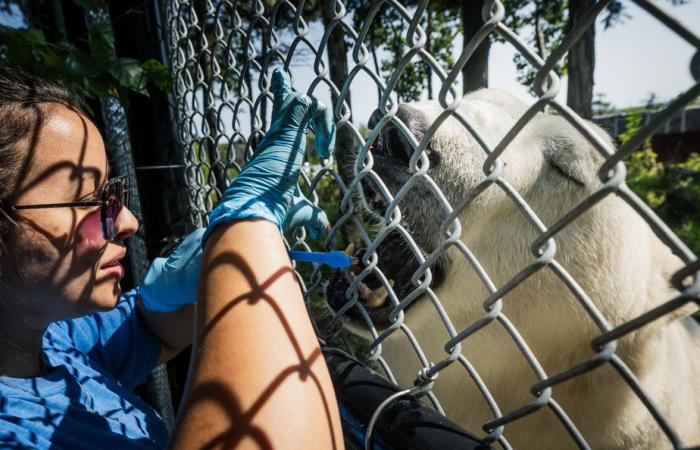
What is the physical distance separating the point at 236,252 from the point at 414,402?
1.76 feet

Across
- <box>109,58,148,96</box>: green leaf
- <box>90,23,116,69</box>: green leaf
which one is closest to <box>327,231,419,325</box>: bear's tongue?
<box>109,58,148,96</box>: green leaf

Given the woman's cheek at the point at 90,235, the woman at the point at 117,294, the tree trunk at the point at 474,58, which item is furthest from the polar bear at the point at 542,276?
the tree trunk at the point at 474,58

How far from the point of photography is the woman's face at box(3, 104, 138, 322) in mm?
1043

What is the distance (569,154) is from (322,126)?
923 millimetres

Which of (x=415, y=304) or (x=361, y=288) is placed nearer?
(x=361, y=288)

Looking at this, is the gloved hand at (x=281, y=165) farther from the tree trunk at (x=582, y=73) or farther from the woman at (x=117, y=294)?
the tree trunk at (x=582, y=73)

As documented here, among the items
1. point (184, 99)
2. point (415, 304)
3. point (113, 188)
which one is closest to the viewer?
point (113, 188)

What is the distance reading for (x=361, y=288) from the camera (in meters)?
1.52

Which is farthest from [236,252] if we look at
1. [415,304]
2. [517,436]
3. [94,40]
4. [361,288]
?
[94,40]

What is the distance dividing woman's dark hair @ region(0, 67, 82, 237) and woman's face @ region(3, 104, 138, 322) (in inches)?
0.5

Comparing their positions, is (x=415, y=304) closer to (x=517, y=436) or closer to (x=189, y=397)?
(x=517, y=436)

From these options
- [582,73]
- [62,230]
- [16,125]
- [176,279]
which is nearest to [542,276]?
[176,279]

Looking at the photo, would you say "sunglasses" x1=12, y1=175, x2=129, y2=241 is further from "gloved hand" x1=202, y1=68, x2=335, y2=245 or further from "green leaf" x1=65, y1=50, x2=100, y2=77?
"green leaf" x1=65, y1=50, x2=100, y2=77

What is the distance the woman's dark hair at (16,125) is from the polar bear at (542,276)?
963mm
